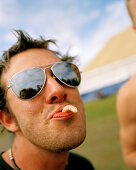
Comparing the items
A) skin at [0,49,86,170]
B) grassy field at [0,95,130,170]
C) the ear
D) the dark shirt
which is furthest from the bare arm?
grassy field at [0,95,130,170]

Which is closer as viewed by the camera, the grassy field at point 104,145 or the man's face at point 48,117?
the man's face at point 48,117

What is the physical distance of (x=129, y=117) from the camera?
8.21ft

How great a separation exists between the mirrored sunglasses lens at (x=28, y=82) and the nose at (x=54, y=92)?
0.06 meters

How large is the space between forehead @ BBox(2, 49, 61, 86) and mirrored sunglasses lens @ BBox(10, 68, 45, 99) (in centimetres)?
8

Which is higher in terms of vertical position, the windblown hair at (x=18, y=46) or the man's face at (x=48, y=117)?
the windblown hair at (x=18, y=46)

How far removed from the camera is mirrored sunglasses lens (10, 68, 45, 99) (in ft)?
5.35

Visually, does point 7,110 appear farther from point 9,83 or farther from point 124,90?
point 124,90

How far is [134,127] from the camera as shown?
7.93 feet

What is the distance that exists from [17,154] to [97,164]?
315cm

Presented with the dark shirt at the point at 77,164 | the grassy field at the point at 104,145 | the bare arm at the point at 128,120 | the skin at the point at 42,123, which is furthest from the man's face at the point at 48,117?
the grassy field at the point at 104,145

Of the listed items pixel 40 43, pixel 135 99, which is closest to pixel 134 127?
pixel 135 99

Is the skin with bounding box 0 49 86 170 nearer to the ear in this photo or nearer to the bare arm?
the ear

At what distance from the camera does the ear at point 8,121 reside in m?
1.80

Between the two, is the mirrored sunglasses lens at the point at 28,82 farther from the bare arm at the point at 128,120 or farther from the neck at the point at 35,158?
the bare arm at the point at 128,120
